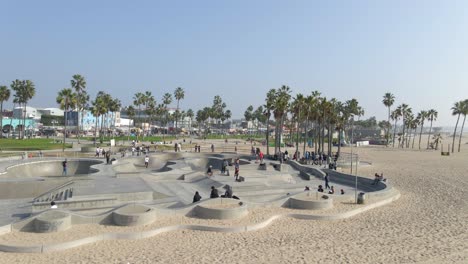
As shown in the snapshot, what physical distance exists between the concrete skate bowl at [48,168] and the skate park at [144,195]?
8 cm

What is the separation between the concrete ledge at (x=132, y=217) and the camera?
1525cm

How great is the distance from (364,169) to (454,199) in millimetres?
13935

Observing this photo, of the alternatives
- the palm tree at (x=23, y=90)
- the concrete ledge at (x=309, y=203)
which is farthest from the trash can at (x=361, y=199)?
the palm tree at (x=23, y=90)

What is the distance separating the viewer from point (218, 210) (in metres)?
16.5

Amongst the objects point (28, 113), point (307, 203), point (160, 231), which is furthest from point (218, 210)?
point (28, 113)

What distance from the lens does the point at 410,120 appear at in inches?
3410

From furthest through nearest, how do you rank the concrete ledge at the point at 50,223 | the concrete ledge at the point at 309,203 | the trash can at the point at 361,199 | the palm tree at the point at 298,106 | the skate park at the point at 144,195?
the palm tree at the point at 298,106 → the trash can at the point at 361,199 → the concrete ledge at the point at 309,203 → the skate park at the point at 144,195 → the concrete ledge at the point at 50,223

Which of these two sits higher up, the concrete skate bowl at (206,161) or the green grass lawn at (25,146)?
the green grass lawn at (25,146)

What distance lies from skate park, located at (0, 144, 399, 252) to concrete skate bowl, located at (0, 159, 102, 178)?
82 mm

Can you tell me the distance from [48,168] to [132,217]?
21275 millimetres

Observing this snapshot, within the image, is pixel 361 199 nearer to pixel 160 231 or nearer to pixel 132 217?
pixel 160 231

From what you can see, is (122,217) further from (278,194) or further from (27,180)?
(27,180)

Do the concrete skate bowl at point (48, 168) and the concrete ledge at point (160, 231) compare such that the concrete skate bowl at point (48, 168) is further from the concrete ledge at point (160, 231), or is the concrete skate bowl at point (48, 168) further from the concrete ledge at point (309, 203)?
the concrete ledge at point (309, 203)

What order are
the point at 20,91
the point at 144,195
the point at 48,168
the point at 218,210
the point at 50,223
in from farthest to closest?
the point at 20,91, the point at 48,168, the point at 144,195, the point at 218,210, the point at 50,223
